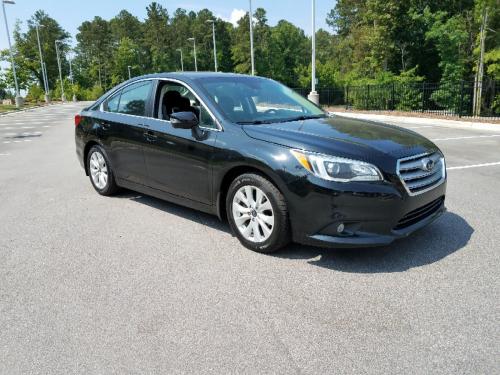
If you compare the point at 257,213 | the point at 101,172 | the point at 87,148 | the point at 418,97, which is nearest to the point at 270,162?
the point at 257,213

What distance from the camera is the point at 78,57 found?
105938 millimetres

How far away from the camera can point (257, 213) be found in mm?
4055

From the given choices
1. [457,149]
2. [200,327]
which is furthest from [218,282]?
[457,149]

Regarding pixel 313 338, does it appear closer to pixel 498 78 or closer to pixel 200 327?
pixel 200 327

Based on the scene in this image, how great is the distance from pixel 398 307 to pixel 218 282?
4.39ft

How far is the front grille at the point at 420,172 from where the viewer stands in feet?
12.2

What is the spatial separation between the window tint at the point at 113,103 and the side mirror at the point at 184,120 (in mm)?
1752

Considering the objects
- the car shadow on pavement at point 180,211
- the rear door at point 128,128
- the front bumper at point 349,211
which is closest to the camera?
the front bumper at point 349,211

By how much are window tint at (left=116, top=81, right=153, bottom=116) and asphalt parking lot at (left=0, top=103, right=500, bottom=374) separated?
4.09 feet

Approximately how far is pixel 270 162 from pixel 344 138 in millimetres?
683

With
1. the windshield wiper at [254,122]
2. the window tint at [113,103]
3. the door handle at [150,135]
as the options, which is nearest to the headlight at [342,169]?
the windshield wiper at [254,122]

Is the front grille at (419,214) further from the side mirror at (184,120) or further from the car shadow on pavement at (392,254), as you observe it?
the side mirror at (184,120)

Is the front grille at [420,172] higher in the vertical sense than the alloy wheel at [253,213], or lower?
higher

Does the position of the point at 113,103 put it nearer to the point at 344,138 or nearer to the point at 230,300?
the point at 344,138
